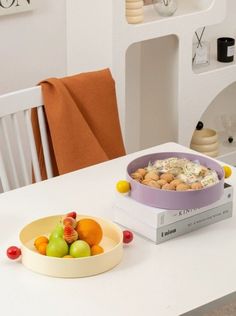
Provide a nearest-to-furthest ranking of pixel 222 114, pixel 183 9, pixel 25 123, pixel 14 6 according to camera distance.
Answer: pixel 25 123, pixel 14 6, pixel 183 9, pixel 222 114

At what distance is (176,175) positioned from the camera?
2146 mm

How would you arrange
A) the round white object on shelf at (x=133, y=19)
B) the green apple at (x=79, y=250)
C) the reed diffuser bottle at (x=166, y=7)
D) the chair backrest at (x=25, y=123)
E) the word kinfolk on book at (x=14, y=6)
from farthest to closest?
the reed diffuser bottle at (x=166, y=7) < the round white object on shelf at (x=133, y=19) < the word kinfolk on book at (x=14, y=6) < the chair backrest at (x=25, y=123) < the green apple at (x=79, y=250)

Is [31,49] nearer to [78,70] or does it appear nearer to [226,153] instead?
[78,70]

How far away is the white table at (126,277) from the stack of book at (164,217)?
0.06ft

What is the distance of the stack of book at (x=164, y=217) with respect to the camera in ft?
6.71

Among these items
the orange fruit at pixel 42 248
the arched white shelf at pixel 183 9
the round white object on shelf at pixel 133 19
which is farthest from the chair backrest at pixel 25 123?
the arched white shelf at pixel 183 9

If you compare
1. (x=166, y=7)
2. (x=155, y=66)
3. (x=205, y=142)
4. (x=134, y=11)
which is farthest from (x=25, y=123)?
(x=205, y=142)

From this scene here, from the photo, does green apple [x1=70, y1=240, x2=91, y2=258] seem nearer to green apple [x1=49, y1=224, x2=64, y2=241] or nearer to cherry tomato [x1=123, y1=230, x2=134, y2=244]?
green apple [x1=49, y1=224, x2=64, y2=241]

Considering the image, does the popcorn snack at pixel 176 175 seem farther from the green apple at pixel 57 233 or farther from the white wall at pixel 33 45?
the white wall at pixel 33 45

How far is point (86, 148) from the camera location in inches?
109

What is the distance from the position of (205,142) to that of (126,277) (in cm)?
199

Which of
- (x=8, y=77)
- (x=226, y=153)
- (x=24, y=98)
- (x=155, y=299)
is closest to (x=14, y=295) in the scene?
(x=155, y=299)

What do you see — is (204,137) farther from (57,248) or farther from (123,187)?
(57,248)

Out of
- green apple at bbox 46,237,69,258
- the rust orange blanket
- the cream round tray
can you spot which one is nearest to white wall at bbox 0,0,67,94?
the rust orange blanket
